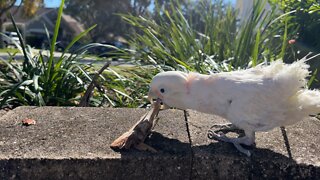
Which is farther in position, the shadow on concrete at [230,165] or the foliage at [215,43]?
the foliage at [215,43]

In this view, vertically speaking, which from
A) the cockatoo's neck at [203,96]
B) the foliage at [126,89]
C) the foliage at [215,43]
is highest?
the cockatoo's neck at [203,96]

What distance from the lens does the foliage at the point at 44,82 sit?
3.06 m

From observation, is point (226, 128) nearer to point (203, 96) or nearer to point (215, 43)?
point (203, 96)

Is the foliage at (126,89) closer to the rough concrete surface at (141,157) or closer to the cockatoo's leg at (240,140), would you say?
the rough concrete surface at (141,157)

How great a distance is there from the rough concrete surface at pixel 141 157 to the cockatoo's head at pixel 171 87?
228mm

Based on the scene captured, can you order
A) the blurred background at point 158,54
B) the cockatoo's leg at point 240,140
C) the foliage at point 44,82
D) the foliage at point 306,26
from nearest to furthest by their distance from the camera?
the cockatoo's leg at point 240,140
the foliage at point 44,82
the blurred background at point 158,54
the foliage at point 306,26

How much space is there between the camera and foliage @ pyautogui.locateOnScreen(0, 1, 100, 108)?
10.1ft

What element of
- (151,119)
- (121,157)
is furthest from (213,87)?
(121,157)

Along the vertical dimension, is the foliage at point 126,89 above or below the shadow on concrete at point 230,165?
below

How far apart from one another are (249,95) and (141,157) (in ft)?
1.98

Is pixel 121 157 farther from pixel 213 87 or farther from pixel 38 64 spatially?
pixel 38 64

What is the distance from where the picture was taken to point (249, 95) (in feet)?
6.04

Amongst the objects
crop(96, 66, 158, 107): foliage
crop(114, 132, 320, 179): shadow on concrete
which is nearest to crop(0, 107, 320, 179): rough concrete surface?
crop(114, 132, 320, 179): shadow on concrete

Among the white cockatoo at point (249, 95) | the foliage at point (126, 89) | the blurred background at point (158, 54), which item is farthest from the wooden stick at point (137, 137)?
the foliage at point (126, 89)
